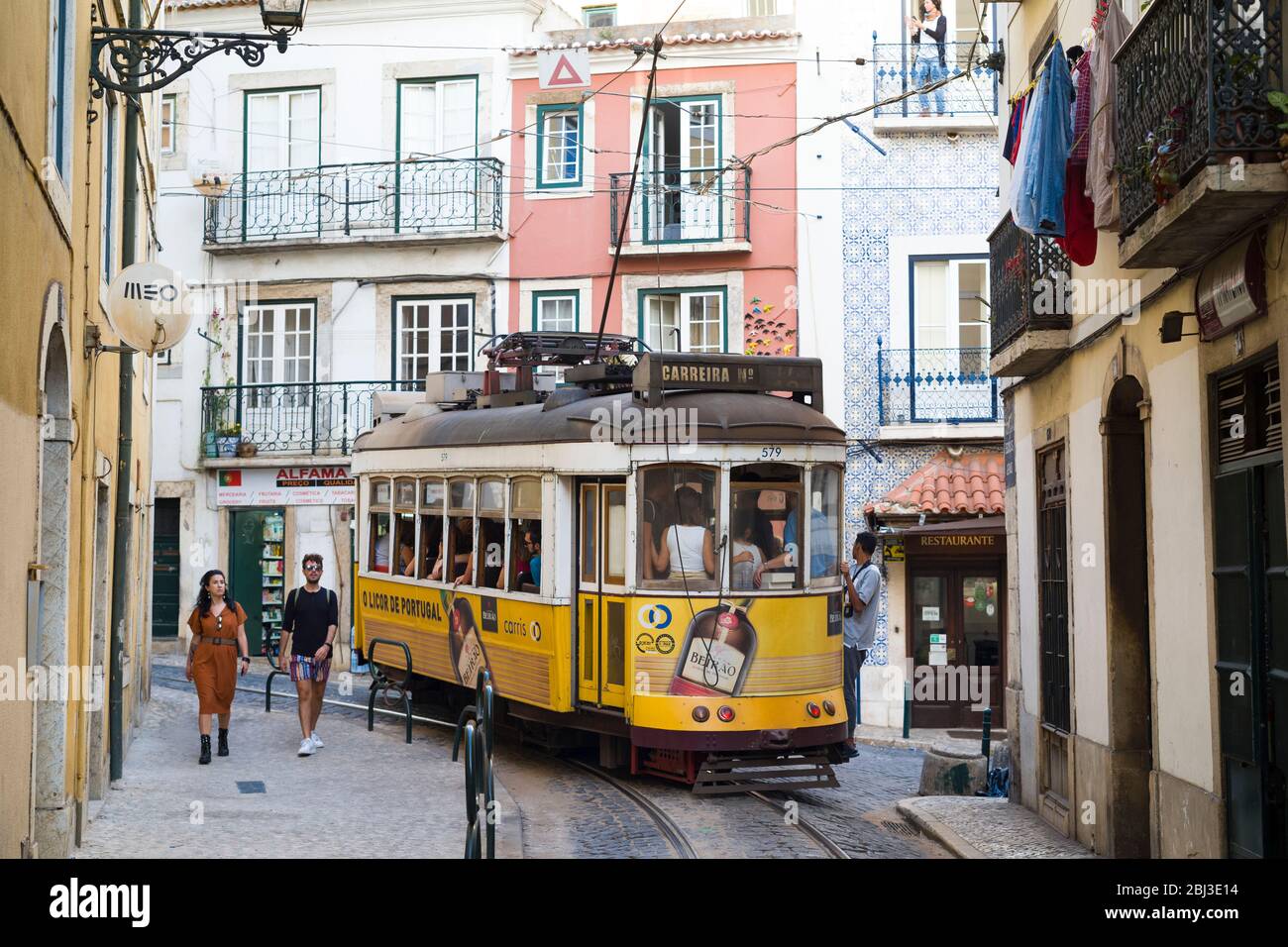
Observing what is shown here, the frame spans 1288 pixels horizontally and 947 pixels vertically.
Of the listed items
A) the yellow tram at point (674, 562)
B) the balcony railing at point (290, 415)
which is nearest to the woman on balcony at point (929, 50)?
the balcony railing at point (290, 415)

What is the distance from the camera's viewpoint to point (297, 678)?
14.4 m

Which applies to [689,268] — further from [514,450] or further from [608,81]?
[514,450]

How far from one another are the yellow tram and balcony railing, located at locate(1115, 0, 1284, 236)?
411cm

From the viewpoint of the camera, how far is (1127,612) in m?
11.2

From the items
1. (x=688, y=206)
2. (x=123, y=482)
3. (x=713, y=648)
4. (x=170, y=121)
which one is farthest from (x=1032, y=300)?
(x=170, y=121)

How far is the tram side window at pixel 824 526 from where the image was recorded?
42.3ft

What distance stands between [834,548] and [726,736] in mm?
1891

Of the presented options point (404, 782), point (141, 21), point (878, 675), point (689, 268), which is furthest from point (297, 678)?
point (689, 268)

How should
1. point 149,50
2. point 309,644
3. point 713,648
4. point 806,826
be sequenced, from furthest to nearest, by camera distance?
1. point 309,644
2. point 713,648
3. point 806,826
4. point 149,50

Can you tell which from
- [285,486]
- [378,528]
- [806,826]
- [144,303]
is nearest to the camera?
[144,303]

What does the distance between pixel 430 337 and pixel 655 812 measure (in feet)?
46.7

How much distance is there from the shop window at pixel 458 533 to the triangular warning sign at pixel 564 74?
1048 centimetres

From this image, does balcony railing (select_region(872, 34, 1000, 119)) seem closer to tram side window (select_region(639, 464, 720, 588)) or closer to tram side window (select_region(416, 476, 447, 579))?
tram side window (select_region(416, 476, 447, 579))

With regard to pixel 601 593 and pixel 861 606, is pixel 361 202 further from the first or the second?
pixel 601 593
